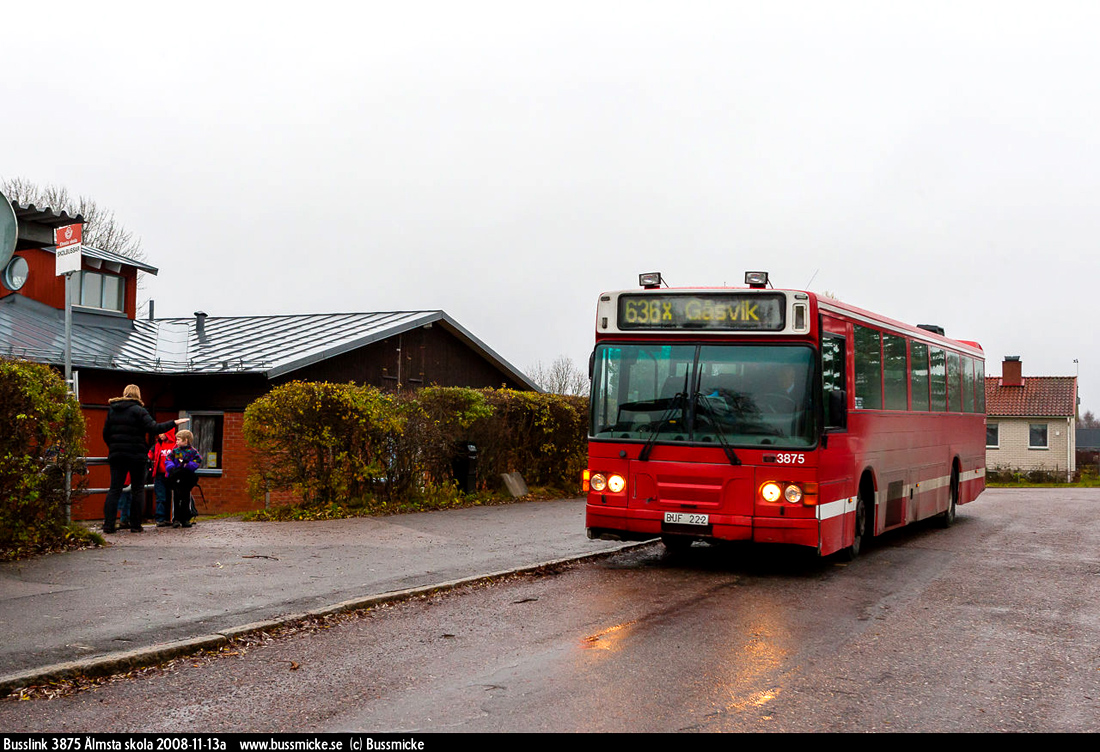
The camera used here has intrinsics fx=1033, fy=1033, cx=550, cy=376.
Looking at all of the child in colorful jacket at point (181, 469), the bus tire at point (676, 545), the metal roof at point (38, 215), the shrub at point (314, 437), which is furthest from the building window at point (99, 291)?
the metal roof at point (38, 215)

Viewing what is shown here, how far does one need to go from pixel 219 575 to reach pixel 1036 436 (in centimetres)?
6018

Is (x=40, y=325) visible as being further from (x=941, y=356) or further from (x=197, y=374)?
(x=941, y=356)

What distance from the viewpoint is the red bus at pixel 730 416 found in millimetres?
10367

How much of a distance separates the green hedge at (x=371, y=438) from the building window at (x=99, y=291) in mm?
14390

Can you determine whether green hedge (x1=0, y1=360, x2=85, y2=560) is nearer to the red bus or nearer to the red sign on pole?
the red sign on pole

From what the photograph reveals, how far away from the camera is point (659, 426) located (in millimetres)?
10859

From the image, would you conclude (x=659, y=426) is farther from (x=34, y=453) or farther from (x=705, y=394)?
(x=34, y=453)

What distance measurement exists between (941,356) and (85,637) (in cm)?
1269

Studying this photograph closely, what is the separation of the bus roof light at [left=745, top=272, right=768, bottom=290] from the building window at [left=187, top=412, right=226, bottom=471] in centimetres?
1664

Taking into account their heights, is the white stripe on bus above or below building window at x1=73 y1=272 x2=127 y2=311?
below

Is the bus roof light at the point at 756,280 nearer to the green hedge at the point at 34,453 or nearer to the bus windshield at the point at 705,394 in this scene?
the bus windshield at the point at 705,394

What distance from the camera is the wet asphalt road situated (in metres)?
5.55

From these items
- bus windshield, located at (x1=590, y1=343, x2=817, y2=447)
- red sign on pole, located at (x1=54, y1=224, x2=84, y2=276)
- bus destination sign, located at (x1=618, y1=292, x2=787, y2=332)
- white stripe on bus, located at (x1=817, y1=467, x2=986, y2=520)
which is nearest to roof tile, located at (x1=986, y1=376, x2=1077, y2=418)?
white stripe on bus, located at (x1=817, y1=467, x2=986, y2=520)
